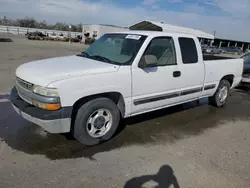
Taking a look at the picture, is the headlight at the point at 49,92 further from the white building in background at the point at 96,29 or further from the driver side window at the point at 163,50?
the white building in background at the point at 96,29

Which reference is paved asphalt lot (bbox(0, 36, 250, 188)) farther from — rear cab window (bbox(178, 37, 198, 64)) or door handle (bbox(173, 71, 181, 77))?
rear cab window (bbox(178, 37, 198, 64))

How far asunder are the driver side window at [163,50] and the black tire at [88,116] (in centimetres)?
122

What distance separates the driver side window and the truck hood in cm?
95

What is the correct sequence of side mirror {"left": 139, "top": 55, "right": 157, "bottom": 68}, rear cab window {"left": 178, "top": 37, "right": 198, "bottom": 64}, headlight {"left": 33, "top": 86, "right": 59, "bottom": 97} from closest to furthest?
1. headlight {"left": 33, "top": 86, "right": 59, "bottom": 97}
2. side mirror {"left": 139, "top": 55, "right": 157, "bottom": 68}
3. rear cab window {"left": 178, "top": 37, "right": 198, "bottom": 64}

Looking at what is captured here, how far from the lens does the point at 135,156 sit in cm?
349

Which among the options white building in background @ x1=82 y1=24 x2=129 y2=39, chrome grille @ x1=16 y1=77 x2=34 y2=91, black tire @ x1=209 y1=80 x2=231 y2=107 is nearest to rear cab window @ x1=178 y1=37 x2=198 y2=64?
black tire @ x1=209 y1=80 x2=231 y2=107

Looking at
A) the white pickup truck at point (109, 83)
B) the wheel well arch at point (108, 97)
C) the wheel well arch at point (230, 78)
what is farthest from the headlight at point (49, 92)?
the wheel well arch at point (230, 78)

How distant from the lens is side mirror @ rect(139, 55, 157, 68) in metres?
3.78

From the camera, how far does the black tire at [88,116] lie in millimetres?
3393

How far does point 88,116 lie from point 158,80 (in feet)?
4.98

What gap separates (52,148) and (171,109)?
11.1 feet

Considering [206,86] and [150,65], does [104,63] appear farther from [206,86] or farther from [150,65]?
[206,86]

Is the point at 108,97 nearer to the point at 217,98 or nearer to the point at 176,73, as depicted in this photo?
the point at 176,73

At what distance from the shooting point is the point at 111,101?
3.68 meters
